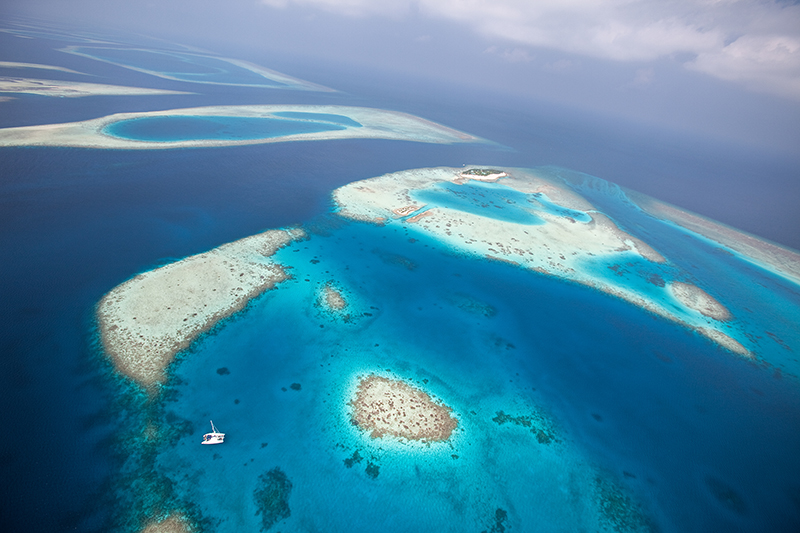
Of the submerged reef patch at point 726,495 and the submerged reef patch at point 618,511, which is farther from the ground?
the submerged reef patch at point 726,495

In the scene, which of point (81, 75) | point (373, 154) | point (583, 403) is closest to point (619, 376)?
point (583, 403)

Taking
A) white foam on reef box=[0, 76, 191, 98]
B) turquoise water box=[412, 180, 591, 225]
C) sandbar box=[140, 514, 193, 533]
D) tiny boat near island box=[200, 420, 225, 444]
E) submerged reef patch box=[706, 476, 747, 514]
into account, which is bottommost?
sandbar box=[140, 514, 193, 533]

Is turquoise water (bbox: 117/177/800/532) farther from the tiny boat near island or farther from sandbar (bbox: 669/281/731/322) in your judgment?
sandbar (bbox: 669/281/731/322)

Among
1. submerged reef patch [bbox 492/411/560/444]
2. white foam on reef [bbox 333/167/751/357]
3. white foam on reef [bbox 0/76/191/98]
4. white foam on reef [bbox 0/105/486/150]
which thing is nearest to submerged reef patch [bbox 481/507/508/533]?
submerged reef patch [bbox 492/411/560/444]

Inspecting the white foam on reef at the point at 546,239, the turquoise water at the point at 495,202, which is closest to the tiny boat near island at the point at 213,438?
the white foam on reef at the point at 546,239

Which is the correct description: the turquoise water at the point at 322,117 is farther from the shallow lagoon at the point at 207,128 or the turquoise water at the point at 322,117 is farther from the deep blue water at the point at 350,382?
the deep blue water at the point at 350,382
